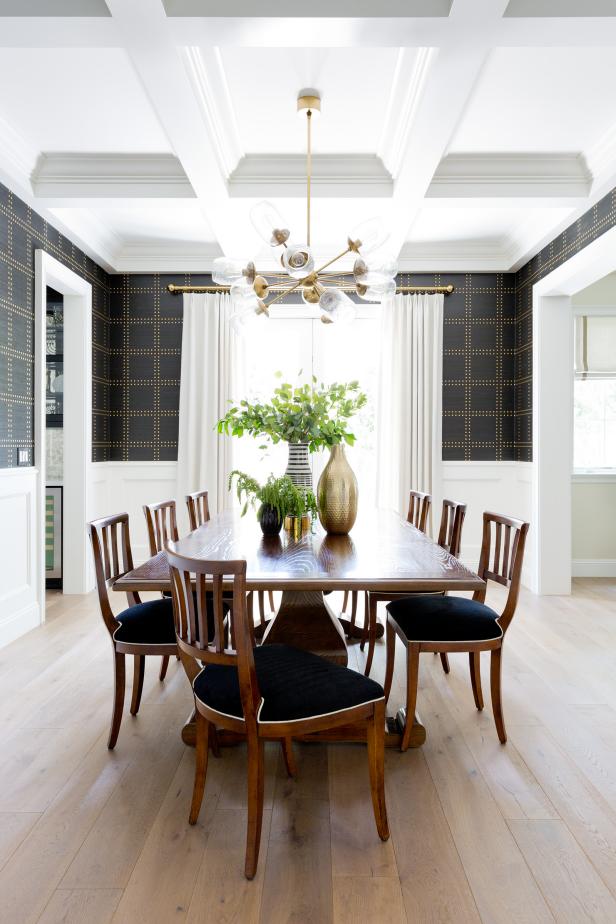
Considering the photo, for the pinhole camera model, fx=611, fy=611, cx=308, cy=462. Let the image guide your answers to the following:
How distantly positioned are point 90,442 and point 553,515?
3.77 m

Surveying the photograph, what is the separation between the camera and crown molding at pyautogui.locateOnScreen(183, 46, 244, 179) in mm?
2685

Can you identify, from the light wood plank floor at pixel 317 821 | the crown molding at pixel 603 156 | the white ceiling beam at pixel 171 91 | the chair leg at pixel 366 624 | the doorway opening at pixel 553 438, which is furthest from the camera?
the doorway opening at pixel 553 438

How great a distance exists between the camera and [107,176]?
3818 mm

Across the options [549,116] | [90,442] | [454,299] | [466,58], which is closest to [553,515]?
[454,299]

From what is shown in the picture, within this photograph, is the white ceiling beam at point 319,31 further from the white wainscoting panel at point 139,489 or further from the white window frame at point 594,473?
the white wainscoting panel at point 139,489

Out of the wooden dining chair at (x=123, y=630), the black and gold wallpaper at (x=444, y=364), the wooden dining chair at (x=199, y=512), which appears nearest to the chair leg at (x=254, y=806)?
the wooden dining chair at (x=123, y=630)

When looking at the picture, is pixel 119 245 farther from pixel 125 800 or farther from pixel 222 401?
pixel 125 800

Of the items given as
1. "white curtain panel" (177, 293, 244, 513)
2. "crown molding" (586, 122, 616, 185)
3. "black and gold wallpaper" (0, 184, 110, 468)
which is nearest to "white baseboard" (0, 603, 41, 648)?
"black and gold wallpaper" (0, 184, 110, 468)

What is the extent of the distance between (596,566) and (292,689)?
182 inches

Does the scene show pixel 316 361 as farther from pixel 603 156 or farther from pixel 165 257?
pixel 603 156

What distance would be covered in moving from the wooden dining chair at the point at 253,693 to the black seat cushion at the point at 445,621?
0.59 metres

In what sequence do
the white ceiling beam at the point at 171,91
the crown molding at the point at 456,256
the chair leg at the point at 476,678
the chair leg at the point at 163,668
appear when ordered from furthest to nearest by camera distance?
the crown molding at the point at 456,256 → the chair leg at the point at 163,668 → the chair leg at the point at 476,678 → the white ceiling beam at the point at 171,91

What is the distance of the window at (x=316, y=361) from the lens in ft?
18.3

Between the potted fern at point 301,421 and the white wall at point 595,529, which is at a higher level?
the potted fern at point 301,421
